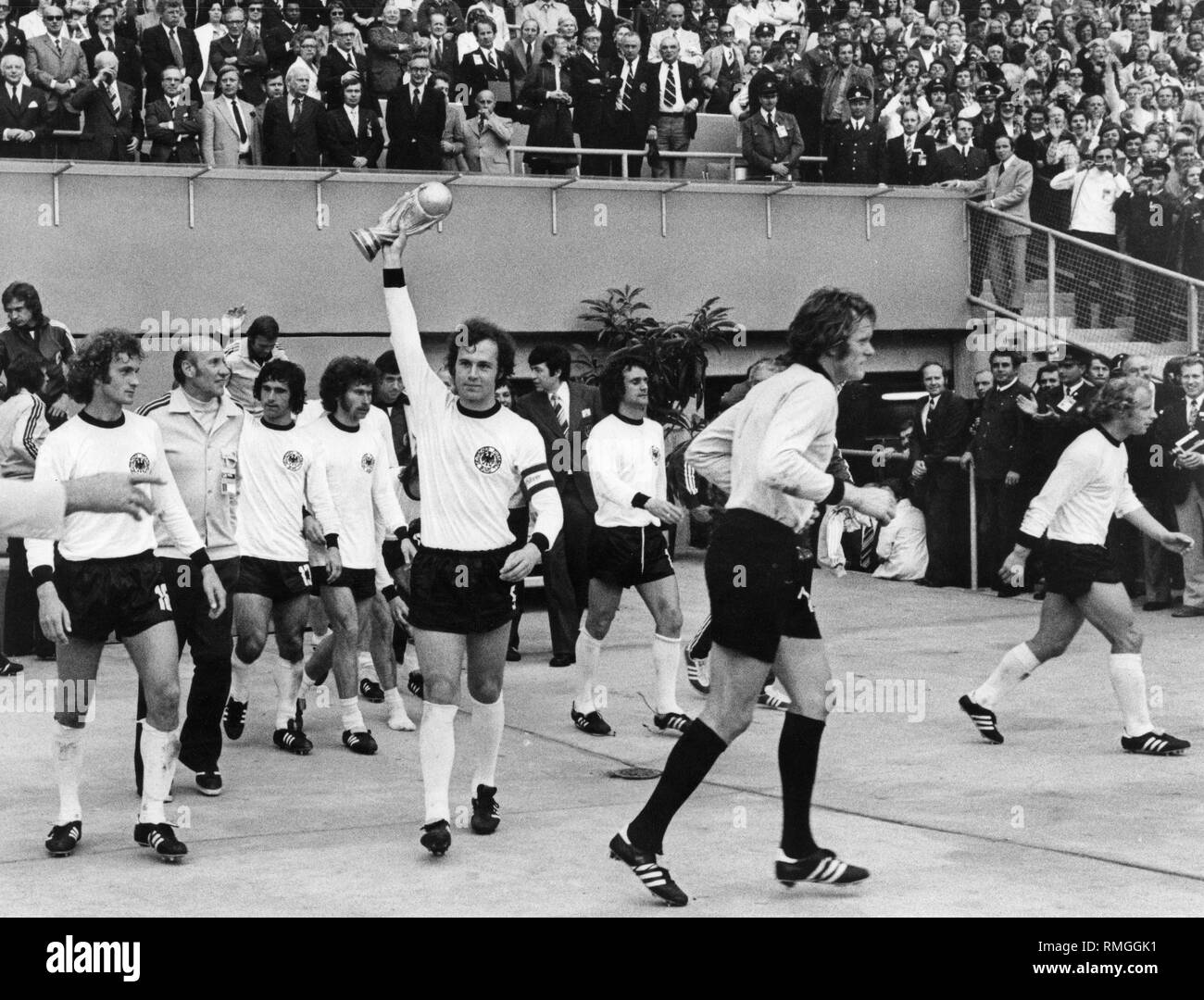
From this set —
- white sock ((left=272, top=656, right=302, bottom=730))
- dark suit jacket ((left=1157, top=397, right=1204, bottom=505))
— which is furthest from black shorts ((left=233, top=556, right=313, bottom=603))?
dark suit jacket ((left=1157, top=397, right=1204, bottom=505))

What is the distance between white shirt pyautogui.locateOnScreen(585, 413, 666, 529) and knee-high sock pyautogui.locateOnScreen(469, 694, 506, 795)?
2.21 metres

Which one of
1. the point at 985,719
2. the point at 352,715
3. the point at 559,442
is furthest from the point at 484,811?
the point at 559,442

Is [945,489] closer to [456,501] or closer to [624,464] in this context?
[624,464]

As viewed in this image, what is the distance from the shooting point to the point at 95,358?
6.67 metres

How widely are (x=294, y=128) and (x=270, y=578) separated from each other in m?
8.69

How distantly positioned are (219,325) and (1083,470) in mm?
9586

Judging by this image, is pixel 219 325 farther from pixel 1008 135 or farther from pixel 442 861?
pixel 442 861

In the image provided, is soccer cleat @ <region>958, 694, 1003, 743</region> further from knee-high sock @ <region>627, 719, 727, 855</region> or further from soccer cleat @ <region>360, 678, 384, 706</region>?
soccer cleat @ <region>360, 678, 384, 706</region>

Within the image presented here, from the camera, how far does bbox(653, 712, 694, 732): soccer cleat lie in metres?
9.16

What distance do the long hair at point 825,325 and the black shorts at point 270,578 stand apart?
3.43 metres

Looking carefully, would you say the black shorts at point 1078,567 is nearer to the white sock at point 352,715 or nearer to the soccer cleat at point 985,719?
the soccer cleat at point 985,719

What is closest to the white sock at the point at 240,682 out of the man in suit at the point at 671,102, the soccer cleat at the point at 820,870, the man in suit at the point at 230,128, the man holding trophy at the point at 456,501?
the man holding trophy at the point at 456,501
